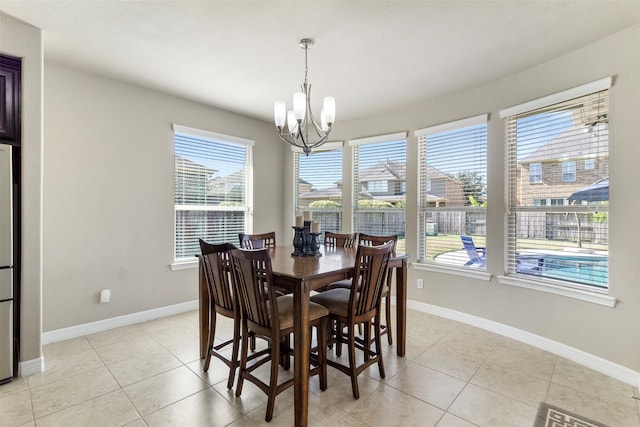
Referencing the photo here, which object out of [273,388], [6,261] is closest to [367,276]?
[273,388]

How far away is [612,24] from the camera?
2293mm

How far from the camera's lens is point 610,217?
8.10ft

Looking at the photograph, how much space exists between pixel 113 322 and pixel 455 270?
12.6ft

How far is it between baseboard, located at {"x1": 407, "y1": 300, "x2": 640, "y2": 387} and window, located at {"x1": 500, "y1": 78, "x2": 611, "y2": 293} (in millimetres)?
541

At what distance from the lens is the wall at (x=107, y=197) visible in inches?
117

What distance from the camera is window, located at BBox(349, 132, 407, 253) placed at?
4.13m

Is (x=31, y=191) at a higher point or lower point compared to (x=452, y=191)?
lower

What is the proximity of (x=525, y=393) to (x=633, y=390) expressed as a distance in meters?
0.83

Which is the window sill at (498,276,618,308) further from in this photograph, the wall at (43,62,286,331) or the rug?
the wall at (43,62,286,331)

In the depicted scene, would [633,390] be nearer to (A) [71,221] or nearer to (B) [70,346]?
(B) [70,346]

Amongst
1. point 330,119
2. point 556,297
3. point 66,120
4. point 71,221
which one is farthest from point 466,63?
point 71,221

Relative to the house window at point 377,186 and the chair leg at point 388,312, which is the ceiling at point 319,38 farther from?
the chair leg at point 388,312

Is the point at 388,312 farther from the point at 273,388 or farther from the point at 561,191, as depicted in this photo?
the point at 561,191

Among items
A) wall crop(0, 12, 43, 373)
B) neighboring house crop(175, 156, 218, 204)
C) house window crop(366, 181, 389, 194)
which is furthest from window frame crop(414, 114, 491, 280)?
wall crop(0, 12, 43, 373)
